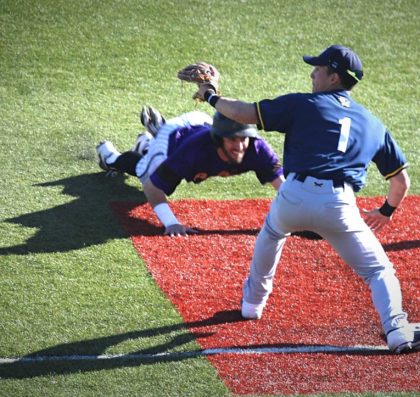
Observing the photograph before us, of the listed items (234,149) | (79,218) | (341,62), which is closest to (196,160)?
(234,149)

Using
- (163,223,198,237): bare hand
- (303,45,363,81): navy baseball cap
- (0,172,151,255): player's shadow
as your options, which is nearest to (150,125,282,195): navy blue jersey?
(163,223,198,237): bare hand

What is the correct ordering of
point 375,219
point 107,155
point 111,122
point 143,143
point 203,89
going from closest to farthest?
point 203,89
point 375,219
point 107,155
point 143,143
point 111,122

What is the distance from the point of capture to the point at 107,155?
9102mm

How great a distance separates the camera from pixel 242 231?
8359 mm

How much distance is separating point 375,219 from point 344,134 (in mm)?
896

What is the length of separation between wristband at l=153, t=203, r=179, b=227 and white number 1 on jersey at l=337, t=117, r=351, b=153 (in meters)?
2.42

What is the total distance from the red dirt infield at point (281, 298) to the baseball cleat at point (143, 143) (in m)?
0.66

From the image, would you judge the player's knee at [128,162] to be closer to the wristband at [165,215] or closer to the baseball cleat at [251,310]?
the wristband at [165,215]

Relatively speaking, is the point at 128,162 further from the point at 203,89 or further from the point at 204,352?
the point at 204,352

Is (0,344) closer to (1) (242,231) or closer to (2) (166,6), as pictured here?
(1) (242,231)

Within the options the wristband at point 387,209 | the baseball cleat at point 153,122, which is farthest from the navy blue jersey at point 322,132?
the baseball cleat at point 153,122

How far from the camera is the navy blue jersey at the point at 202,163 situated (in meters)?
8.15

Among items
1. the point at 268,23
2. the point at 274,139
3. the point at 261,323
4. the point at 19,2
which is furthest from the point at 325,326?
the point at 19,2

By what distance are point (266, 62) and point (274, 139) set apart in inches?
79.2
